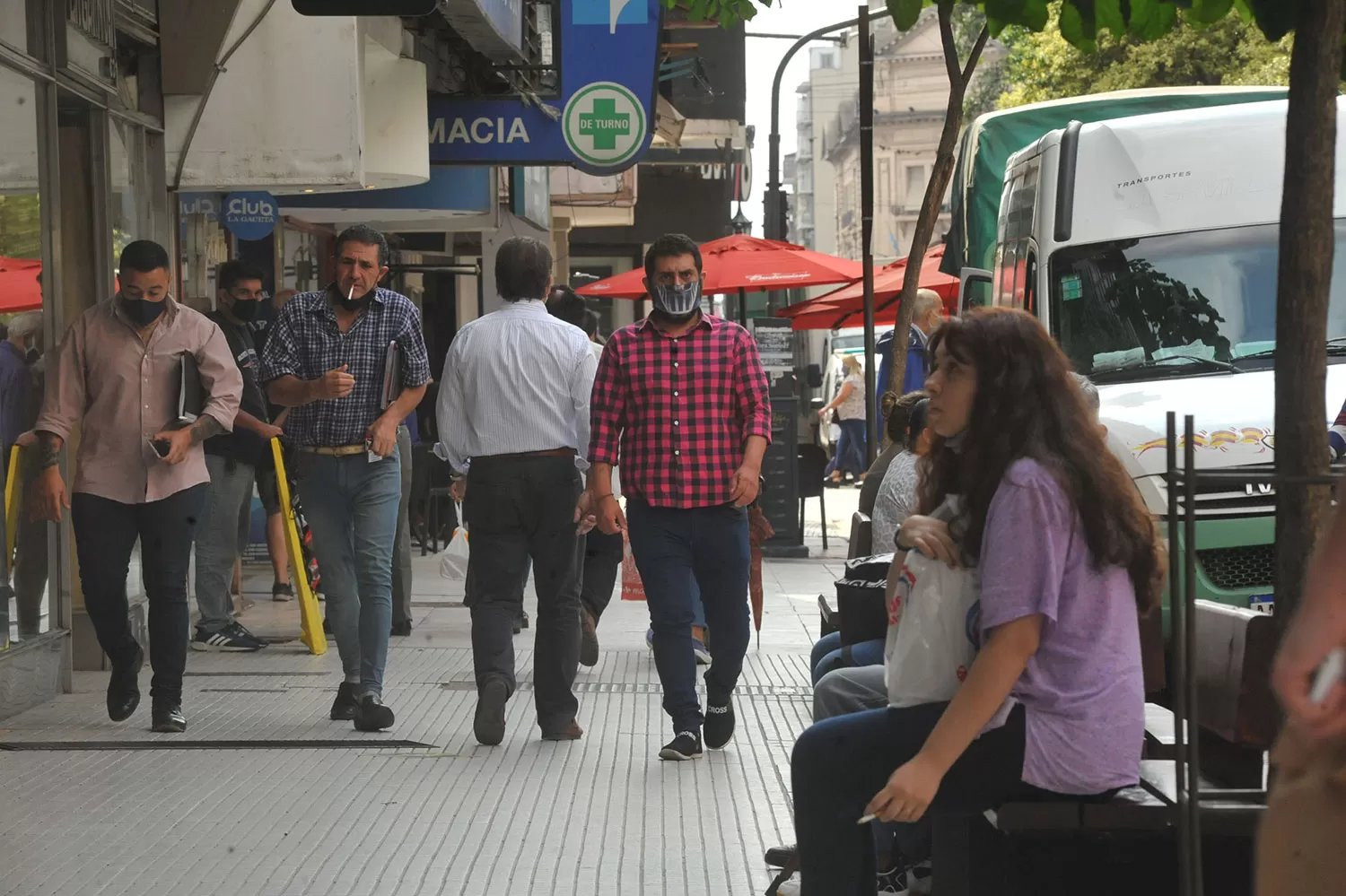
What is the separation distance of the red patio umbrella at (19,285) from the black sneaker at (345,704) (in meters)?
2.30

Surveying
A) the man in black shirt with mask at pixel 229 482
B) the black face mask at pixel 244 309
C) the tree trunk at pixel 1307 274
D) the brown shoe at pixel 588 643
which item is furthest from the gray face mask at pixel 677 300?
the black face mask at pixel 244 309

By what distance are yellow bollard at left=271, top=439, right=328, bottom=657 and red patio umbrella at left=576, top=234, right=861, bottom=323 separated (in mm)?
7542

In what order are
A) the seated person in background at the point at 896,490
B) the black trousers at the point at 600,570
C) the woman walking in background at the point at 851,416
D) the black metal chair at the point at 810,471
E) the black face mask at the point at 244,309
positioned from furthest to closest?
the woman walking in background at the point at 851,416 < the black metal chair at the point at 810,471 < the black face mask at the point at 244,309 < the black trousers at the point at 600,570 < the seated person in background at the point at 896,490

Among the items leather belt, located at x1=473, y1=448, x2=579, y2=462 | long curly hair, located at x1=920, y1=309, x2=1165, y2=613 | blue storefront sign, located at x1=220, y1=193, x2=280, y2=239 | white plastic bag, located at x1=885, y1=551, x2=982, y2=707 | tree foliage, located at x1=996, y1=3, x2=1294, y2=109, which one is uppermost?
tree foliage, located at x1=996, y1=3, x2=1294, y2=109

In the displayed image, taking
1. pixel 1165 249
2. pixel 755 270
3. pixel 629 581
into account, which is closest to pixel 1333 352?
pixel 1165 249

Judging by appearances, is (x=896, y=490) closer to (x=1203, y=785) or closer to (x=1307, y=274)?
(x=1203, y=785)

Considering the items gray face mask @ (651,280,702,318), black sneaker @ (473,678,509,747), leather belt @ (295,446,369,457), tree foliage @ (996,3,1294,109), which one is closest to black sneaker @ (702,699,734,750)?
black sneaker @ (473,678,509,747)

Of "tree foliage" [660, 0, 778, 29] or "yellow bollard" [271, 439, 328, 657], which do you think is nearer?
"tree foliage" [660, 0, 778, 29]

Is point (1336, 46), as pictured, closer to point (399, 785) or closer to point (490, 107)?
point (399, 785)

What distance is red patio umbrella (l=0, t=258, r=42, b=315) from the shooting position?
827cm

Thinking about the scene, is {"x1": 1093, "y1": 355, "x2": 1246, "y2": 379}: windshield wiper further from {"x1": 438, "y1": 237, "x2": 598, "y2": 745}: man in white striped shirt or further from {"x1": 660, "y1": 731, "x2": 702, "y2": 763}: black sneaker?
{"x1": 660, "y1": 731, "x2": 702, "y2": 763}: black sneaker

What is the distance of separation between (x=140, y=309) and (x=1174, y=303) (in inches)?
209

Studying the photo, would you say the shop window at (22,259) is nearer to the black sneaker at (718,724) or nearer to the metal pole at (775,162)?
the black sneaker at (718,724)

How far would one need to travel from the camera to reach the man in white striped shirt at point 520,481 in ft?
24.3
